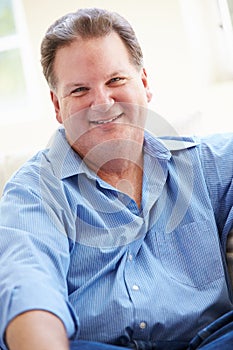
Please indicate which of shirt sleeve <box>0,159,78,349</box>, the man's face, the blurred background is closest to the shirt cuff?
shirt sleeve <box>0,159,78,349</box>

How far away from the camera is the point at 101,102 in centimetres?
149

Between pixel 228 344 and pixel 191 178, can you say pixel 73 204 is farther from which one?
pixel 228 344

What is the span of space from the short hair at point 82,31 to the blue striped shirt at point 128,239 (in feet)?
0.66

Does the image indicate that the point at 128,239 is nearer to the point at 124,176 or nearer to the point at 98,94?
the point at 124,176

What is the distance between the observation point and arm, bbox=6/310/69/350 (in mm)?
1056

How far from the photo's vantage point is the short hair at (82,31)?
4.98 feet

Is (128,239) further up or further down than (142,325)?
further up

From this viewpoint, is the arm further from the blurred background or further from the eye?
the blurred background

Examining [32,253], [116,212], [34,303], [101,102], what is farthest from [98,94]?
[34,303]

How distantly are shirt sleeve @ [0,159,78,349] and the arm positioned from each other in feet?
0.04

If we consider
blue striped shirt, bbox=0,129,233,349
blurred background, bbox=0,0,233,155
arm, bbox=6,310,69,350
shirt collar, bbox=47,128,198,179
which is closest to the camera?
arm, bbox=6,310,69,350

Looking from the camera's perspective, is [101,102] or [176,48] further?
[176,48]

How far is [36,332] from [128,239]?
433 mm

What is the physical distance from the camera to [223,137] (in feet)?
5.38
